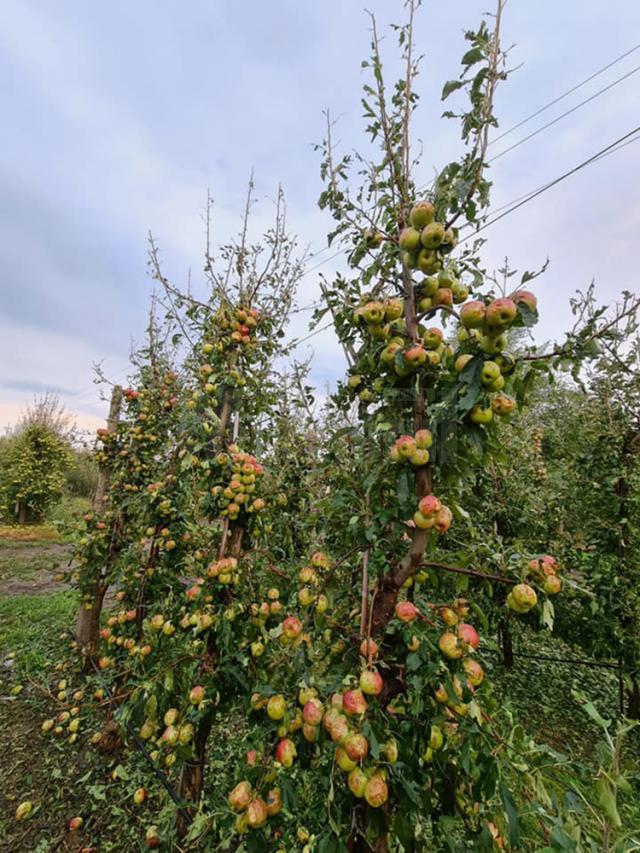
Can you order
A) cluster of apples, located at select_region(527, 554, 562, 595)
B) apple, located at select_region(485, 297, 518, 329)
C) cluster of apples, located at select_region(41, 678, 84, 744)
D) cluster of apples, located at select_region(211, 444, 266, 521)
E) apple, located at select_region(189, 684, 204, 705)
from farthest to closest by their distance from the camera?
cluster of apples, located at select_region(41, 678, 84, 744) → cluster of apples, located at select_region(211, 444, 266, 521) → apple, located at select_region(189, 684, 204, 705) → cluster of apples, located at select_region(527, 554, 562, 595) → apple, located at select_region(485, 297, 518, 329)

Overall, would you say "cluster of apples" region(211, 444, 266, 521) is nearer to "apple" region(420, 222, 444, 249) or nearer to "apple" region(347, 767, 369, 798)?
"apple" region(347, 767, 369, 798)

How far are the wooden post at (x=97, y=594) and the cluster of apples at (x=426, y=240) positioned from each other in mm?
3322

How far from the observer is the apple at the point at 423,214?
1.06 metres

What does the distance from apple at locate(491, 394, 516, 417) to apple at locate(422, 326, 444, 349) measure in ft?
0.87

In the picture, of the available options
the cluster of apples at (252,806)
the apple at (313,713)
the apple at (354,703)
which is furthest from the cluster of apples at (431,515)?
the cluster of apples at (252,806)

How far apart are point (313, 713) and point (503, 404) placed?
3.14 ft

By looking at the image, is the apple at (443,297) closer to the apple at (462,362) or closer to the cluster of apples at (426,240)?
the cluster of apples at (426,240)

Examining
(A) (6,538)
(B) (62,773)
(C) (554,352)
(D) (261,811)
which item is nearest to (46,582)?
(A) (6,538)

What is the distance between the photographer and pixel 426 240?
1.06 metres

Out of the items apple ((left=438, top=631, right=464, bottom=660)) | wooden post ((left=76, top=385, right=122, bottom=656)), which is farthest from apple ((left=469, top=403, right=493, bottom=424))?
wooden post ((left=76, top=385, right=122, bottom=656))

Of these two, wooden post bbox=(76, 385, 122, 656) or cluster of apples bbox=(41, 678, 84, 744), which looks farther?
wooden post bbox=(76, 385, 122, 656)

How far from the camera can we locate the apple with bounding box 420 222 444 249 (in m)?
1.03

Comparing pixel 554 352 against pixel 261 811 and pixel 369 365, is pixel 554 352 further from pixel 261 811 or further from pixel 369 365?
pixel 261 811

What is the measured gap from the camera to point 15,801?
2336mm
